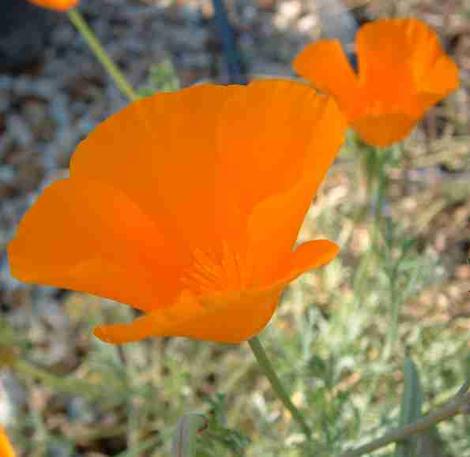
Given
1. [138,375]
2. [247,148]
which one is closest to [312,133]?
[247,148]

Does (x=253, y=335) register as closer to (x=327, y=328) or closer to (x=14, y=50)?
(x=327, y=328)

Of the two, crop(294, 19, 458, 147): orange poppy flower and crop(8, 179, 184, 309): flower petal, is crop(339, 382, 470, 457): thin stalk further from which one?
crop(294, 19, 458, 147): orange poppy flower

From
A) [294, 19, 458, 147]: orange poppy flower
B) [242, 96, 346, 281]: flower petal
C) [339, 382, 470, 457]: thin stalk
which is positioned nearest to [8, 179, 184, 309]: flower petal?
[242, 96, 346, 281]: flower petal

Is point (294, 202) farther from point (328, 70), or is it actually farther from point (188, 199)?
point (328, 70)

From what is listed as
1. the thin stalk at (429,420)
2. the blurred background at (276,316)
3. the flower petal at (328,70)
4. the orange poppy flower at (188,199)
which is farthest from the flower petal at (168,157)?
the flower petal at (328,70)

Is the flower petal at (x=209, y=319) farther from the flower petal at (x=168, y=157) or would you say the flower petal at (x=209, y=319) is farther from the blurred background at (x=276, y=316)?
the flower petal at (x=168, y=157)

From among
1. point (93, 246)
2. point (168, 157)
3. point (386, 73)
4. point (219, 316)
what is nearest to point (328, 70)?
point (386, 73)
